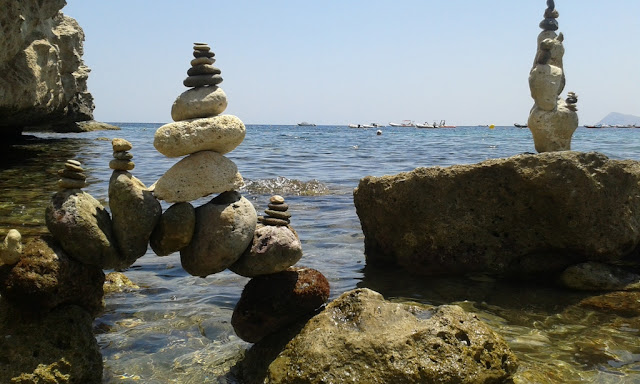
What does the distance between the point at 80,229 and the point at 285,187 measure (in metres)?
11.0

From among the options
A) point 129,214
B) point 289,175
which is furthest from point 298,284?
point 289,175

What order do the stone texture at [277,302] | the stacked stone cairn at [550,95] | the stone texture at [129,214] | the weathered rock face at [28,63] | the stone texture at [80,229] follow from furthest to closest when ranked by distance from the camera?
the weathered rock face at [28,63] < the stacked stone cairn at [550,95] < the stone texture at [277,302] < the stone texture at [129,214] < the stone texture at [80,229]

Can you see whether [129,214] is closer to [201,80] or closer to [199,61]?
[201,80]

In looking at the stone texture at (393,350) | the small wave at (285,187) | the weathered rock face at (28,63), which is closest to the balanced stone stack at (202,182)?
the stone texture at (393,350)

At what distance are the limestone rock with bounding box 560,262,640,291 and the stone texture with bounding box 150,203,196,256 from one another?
4097 millimetres

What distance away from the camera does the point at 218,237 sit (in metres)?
4.20

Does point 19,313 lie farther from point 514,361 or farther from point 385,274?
point 385,274

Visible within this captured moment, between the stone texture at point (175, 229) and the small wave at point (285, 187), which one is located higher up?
the stone texture at point (175, 229)

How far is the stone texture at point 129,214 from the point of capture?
405 centimetres

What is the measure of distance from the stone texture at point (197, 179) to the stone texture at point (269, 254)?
0.46 meters

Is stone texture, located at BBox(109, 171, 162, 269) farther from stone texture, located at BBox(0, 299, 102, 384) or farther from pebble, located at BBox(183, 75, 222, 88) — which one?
pebble, located at BBox(183, 75, 222, 88)

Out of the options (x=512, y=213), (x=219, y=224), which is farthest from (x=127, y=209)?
(x=512, y=213)

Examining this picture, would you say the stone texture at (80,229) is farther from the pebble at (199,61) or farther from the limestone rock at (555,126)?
the limestone rock at (555,126)

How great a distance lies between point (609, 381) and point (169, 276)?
16.2 feet
